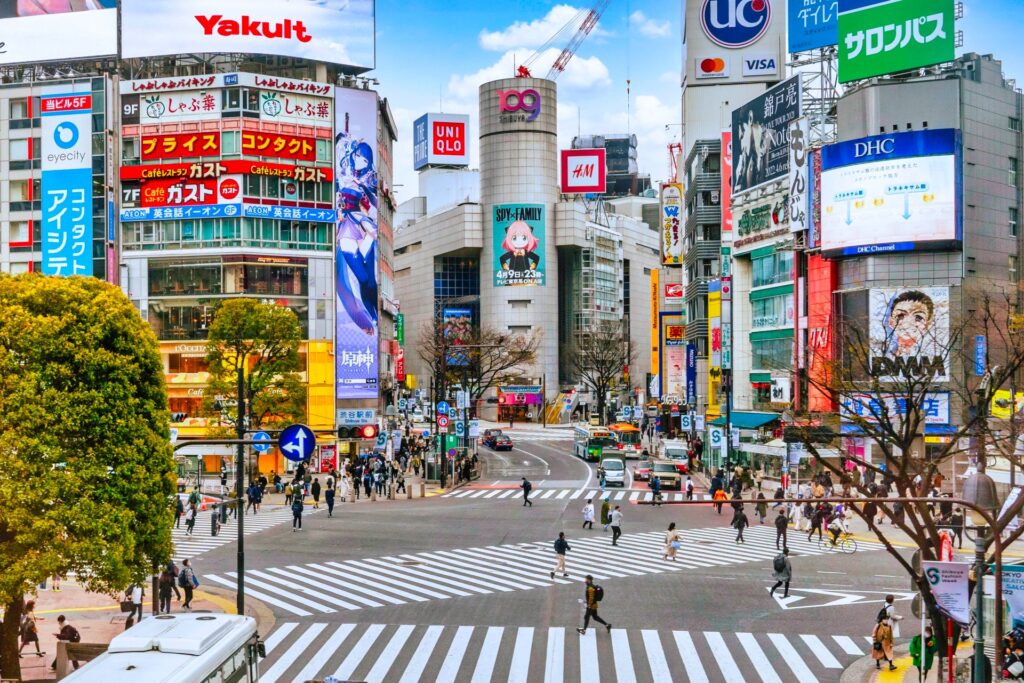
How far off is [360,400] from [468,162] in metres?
101

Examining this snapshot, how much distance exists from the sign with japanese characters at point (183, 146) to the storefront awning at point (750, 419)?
36562mm

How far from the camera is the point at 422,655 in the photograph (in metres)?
21.7

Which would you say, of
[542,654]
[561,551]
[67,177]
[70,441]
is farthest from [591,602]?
[67,177]

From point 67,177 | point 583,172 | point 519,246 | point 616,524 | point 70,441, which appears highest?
point 583,172

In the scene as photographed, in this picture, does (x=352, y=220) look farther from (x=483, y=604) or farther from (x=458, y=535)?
(x=483, y=604)

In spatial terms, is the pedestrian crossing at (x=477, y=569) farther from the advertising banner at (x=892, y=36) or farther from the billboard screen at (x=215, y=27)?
the billboard screen at (x=215, y=27)

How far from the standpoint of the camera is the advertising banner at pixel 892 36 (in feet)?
175

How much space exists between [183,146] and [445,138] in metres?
98.6

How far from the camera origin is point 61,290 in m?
19.0

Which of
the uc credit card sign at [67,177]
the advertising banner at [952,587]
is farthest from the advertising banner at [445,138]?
the advertising banner at [952,587]

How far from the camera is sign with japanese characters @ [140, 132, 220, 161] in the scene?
211ft

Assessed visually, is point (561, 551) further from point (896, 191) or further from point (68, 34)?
point (68, 34)

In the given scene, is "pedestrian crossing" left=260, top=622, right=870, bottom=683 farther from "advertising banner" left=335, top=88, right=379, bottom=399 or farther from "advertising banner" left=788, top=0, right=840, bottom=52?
"advertising banner" left=788, top=0, right=840, bottom=52

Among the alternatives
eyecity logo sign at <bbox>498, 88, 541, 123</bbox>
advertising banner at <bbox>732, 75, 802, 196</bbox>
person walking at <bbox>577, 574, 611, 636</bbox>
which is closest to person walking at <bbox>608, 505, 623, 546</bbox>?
person walking at <bbox>577, 574, 611, 636</bbox>
